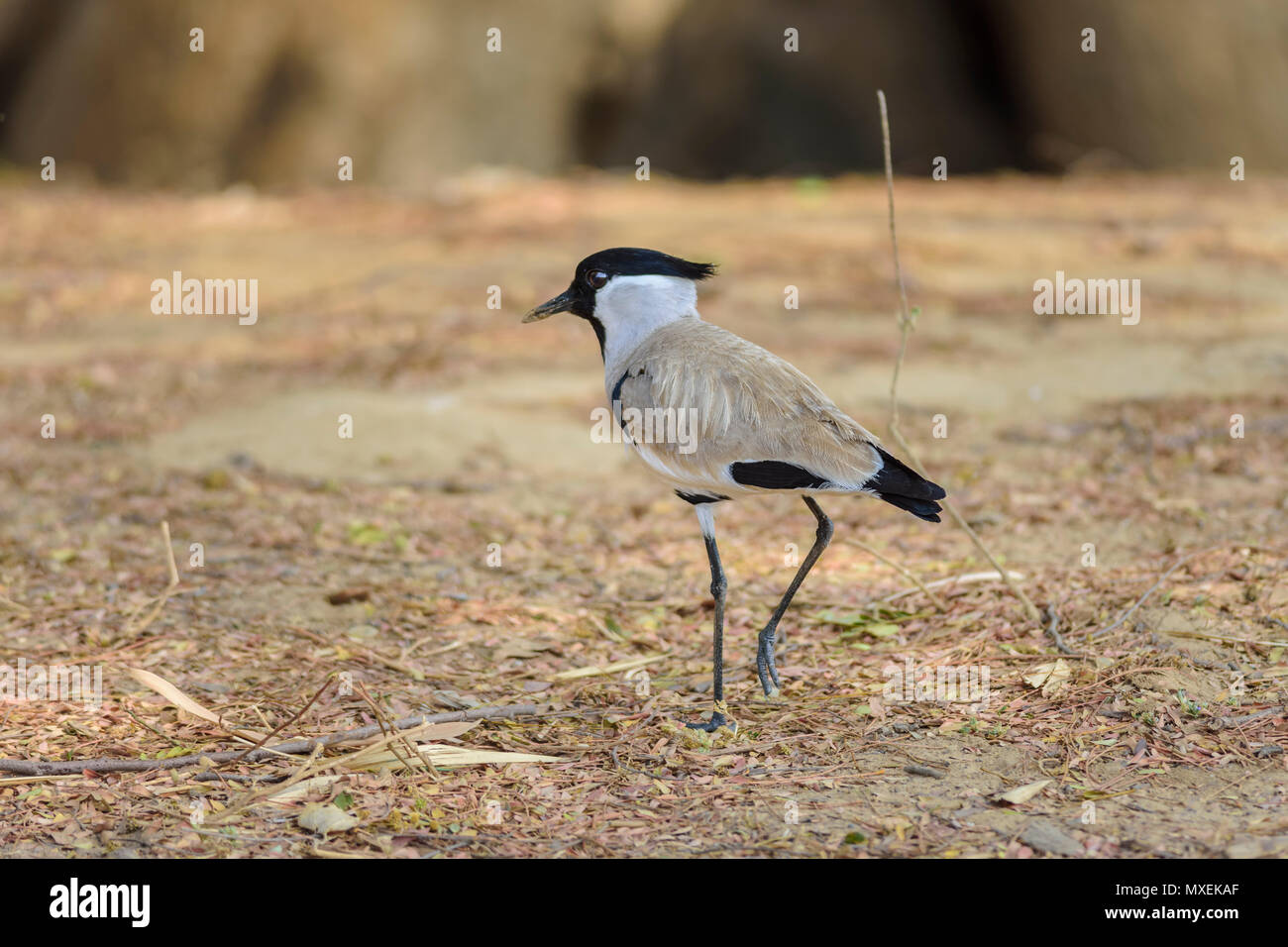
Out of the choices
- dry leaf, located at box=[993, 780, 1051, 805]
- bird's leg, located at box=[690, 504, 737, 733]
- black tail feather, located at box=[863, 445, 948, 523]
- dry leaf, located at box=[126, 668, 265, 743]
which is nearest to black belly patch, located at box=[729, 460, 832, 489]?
black tail feather, located at box=[863, 445, 948, 523]

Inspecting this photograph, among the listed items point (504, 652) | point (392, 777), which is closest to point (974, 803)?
point (392, 777)

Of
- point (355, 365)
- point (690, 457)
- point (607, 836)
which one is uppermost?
point (355, 365)

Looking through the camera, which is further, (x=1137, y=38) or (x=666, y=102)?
(x=666, y=102)

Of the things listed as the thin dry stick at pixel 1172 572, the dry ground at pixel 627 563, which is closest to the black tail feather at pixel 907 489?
the dry ground at pixel 627 563

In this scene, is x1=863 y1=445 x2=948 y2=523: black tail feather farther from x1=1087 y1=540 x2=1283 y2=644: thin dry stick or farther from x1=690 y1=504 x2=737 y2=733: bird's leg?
x1=1087 y1=540 x2=1283 y2=644: thin dry stick

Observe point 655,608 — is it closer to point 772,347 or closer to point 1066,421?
point 1066,421

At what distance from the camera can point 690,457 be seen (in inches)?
156

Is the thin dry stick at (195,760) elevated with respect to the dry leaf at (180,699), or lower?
lower

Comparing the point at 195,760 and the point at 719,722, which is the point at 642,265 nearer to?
the point at 719,722

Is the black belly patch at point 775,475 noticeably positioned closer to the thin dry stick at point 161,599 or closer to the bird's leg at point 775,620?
the bird's leg at point 775,620

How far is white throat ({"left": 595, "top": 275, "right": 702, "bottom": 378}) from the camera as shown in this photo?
14.2ft

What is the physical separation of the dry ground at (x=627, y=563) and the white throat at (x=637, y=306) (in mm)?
1141

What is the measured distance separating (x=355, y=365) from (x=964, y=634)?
17.8 feet

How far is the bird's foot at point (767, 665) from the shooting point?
14.0 feet
